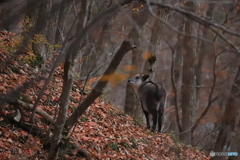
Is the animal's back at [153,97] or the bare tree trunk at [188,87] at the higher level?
the bare tree trunk at [188,87]

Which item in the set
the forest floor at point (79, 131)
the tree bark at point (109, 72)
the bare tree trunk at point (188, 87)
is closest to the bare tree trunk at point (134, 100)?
the forest floor at point (79, 131)

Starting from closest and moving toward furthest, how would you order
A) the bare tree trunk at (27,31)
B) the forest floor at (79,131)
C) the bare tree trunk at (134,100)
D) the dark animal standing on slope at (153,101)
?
the forest floor at (79,131) < the bare tree trunk at (27,31) < the dark animal standing on slope at (153,101) < the bare tree trunk at (134,100)

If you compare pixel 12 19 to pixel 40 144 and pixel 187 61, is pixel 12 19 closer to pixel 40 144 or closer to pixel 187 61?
pixel 40 144

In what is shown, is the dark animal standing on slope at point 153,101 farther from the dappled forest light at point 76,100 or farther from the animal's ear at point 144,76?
the animal's ear at point 144,76

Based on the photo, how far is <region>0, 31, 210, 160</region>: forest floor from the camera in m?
6.56

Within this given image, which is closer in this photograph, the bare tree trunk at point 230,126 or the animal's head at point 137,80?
the bare tree trunk at point 230,126

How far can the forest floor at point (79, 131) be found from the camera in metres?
6.56

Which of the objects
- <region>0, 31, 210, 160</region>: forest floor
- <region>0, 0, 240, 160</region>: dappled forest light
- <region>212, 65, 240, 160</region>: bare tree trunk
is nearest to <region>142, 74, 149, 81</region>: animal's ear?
<region>0, 0, 240, 160</region>: dappled forest light

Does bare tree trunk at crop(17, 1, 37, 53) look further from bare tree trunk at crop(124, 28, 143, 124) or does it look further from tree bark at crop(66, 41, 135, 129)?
bare tree trunk at crop(124, 28, 143, 124)

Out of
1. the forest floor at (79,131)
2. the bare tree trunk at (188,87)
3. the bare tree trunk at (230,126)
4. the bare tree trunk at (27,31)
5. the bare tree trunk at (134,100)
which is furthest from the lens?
the bare tree trunk at (188,87)

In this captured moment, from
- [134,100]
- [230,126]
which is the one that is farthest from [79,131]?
[134,100]

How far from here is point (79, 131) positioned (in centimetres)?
779

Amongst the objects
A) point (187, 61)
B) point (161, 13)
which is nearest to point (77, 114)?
point (161, 13)

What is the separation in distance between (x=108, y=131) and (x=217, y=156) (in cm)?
261
